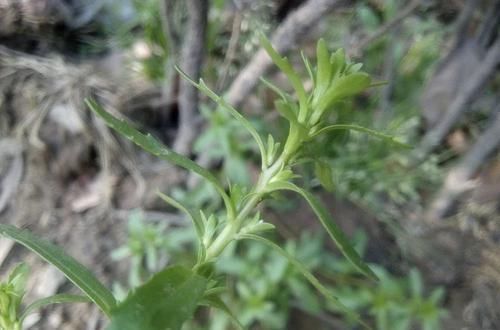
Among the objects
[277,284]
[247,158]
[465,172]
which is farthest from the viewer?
[465,172]

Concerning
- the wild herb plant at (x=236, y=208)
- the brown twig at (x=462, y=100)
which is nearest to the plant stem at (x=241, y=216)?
the wild herb plant at (x=236, y=208)

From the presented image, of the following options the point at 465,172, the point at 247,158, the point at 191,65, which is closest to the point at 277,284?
the point at 247,158

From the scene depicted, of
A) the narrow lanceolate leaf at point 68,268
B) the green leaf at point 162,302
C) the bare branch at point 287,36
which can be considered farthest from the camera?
the bare branch at point 287,36

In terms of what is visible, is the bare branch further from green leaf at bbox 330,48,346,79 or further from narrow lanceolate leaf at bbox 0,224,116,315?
narrow lanceolate leaf at bbox 0,224,116,315

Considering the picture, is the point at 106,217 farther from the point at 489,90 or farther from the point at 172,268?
the point at 489,90

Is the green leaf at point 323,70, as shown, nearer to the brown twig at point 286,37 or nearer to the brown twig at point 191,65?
the brown twig at point 286,37

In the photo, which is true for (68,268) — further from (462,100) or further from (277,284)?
(462,100)

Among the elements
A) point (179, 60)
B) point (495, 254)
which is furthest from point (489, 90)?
point (179, 60)

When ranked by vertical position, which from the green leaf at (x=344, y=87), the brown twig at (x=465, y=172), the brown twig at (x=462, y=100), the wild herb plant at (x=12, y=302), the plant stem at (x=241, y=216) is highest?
the wild herb plant at (x=12, y=302)
